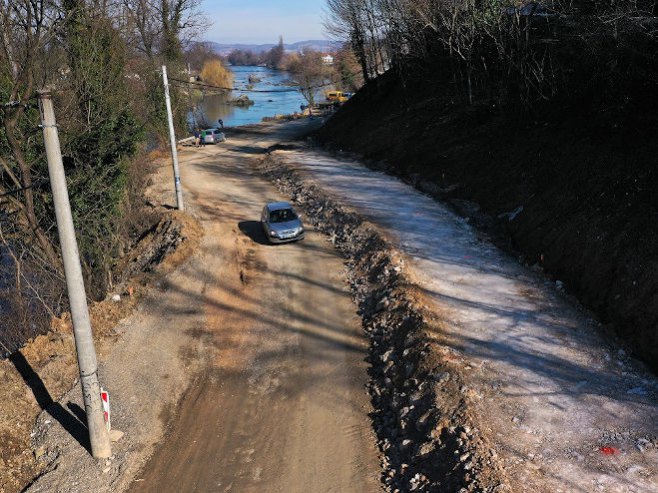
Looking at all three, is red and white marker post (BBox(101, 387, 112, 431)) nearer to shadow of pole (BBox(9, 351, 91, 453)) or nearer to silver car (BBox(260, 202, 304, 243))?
shadow of pole (BBox(9, 351, 91, 453))

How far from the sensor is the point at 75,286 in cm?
941

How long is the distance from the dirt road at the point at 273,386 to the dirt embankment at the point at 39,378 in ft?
6.60

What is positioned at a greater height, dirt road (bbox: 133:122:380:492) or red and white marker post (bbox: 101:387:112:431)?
red and white marker post (bbox: 101:387:112:431)

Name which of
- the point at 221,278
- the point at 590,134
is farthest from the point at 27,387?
the point at 590,134

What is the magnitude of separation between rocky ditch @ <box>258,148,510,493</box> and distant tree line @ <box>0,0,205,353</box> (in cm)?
998

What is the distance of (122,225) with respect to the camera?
75.7 ft

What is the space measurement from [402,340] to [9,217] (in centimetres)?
1455

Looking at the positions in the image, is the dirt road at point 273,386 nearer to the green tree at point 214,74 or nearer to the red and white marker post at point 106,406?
the red and white marker post at point 106,406

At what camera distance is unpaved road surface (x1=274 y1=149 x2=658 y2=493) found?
29.4 feet

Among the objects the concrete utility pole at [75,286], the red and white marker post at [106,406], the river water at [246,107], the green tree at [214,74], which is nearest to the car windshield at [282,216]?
the red and white marker post at [106,406]

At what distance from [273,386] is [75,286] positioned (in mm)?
5124

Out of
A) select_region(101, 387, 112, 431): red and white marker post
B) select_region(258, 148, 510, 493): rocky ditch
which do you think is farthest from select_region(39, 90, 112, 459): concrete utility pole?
select_region(258, 148, 510, 493): rocky ditch

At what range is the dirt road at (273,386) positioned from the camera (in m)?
10.1

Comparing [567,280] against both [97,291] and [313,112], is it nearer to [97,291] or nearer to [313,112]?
[97,291]
